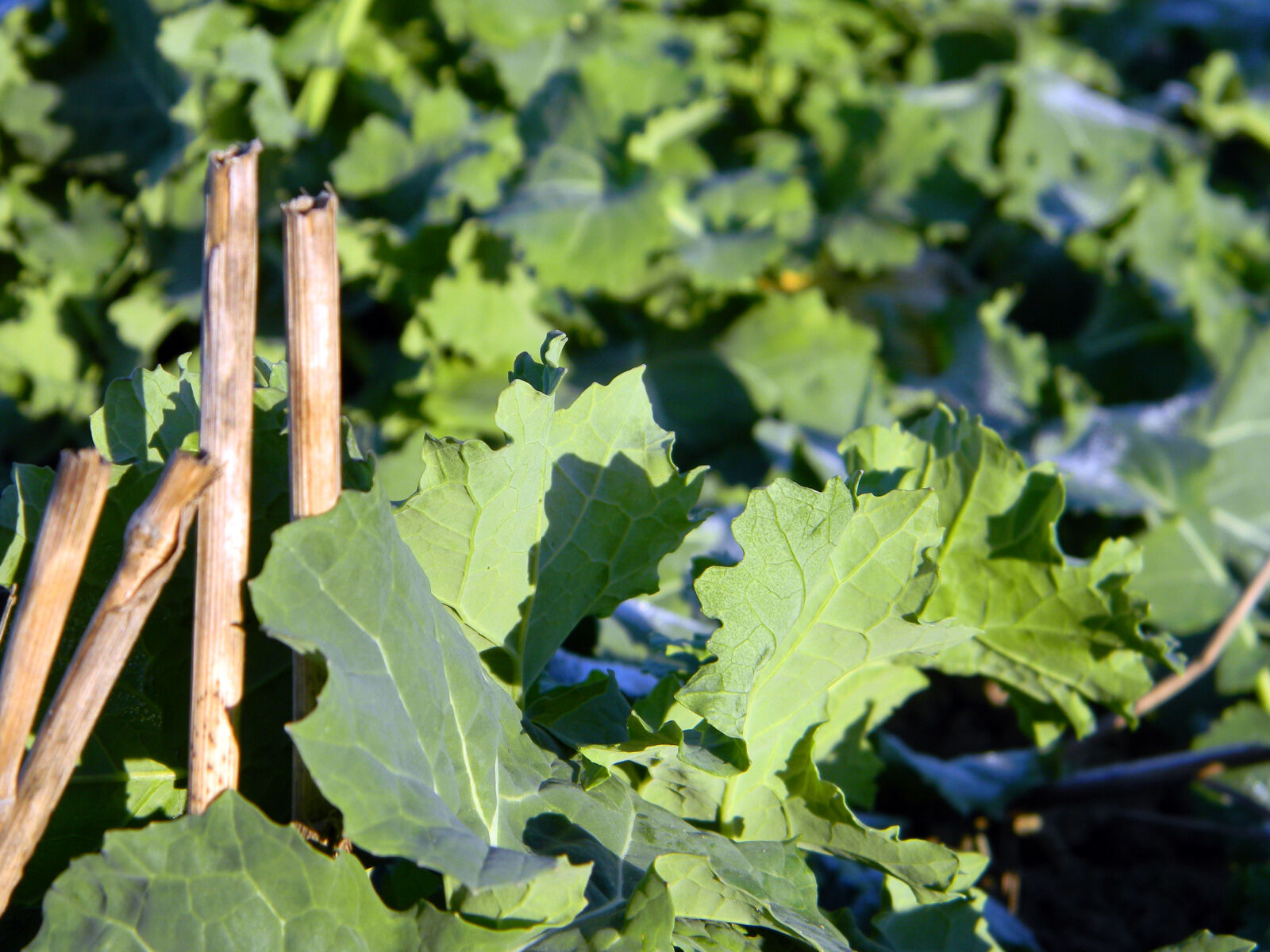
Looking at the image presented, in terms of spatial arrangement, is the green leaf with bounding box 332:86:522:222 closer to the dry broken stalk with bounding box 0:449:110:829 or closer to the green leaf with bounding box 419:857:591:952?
the dry broken stalk with bounding box 0:449:110:829

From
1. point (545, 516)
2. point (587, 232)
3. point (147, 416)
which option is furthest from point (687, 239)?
point (147, 416)

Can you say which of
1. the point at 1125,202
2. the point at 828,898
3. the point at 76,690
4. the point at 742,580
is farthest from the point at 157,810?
the point at 1125,202

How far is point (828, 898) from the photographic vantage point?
4.30 ft

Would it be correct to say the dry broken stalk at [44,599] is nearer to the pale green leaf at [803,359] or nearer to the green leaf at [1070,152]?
the pale green leaf at [803,359]

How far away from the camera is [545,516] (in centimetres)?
102

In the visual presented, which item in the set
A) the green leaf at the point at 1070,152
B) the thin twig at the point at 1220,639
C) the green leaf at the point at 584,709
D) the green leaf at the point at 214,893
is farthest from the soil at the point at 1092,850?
the green leaf at the point at 1070,152

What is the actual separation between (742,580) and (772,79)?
2373 millimetres

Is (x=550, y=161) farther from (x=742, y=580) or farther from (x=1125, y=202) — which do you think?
(x=742, y=580)

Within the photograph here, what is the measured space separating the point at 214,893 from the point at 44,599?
241 millimetres

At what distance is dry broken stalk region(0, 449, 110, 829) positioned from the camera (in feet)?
2.39

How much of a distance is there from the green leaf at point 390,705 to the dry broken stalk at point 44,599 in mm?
133

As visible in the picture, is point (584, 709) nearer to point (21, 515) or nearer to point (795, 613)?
point (795, 613)

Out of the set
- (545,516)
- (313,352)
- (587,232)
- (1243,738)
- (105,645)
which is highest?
(313,352)

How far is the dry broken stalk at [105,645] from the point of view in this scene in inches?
28.8
